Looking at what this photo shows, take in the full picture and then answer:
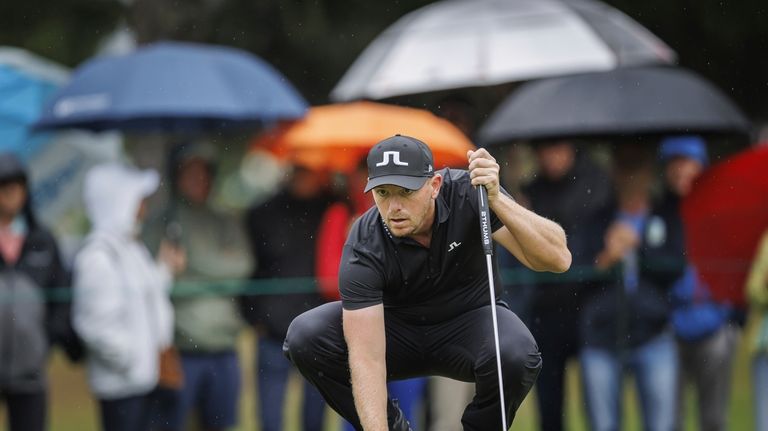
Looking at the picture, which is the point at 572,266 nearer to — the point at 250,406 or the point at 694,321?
the point at 694,321

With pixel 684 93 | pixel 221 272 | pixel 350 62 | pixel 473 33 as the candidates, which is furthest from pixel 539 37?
pixel 350 62

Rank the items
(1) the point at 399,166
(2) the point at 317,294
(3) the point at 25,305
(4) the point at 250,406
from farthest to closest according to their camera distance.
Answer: (4) the point at 250,406 → (2) the point at 317,294 → (3) the point at 25,305 → (1) the point at 399,166

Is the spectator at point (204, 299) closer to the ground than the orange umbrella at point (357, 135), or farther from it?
closer to the ground

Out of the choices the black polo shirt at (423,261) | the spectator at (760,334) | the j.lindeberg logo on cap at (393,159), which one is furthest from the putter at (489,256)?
the spectator at (760,334)

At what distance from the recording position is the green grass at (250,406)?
11.0 m

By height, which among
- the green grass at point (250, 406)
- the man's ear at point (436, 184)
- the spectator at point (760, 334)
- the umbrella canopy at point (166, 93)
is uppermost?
the umbrella canopy at point (166, 93)

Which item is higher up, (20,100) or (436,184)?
(20,100)

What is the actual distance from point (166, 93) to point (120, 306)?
180 cm

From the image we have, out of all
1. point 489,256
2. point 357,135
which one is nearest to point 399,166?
point 489,256

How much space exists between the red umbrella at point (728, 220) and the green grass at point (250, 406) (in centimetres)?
77

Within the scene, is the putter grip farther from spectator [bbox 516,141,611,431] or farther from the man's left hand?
spectator [bbox 516,141,611,431]

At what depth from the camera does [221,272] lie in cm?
1034

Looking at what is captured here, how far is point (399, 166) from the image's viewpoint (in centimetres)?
637

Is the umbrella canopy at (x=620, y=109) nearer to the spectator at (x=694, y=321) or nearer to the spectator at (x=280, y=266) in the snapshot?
the spectator at (x=694, y=321)
